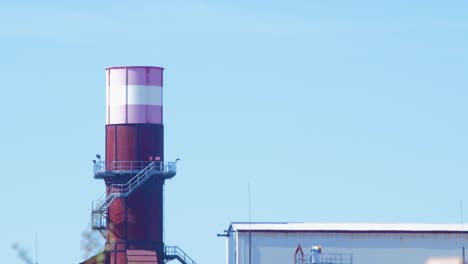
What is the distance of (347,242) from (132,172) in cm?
1308

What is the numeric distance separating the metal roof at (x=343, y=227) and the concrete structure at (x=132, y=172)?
5.83 meters

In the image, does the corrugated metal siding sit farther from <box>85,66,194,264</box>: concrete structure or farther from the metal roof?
<box>85,66,194,264</box>: concrete structure

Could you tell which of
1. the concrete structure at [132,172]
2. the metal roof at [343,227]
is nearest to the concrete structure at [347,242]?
the metal roof at [343,227]

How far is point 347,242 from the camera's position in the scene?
237 feet

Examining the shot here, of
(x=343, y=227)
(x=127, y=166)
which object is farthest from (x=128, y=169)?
(x=343, y=227)

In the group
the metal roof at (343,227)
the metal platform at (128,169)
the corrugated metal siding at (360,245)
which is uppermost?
the metal platform at (128,169)

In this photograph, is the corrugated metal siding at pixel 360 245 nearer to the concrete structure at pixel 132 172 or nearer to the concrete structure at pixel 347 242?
the concrete structure at pixel 347 242

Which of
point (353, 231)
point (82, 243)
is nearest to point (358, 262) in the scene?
point (353, 231)

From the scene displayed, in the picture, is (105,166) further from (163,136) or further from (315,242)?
(315,242)

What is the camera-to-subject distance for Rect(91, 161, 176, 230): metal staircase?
3044 inches

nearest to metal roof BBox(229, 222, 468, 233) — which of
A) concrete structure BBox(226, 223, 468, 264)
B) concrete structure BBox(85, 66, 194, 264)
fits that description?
concrete structure BBox(226, 223, 468, 264)

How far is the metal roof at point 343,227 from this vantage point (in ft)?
238

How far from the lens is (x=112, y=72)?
78750mm

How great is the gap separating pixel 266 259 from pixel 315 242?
2.66m
